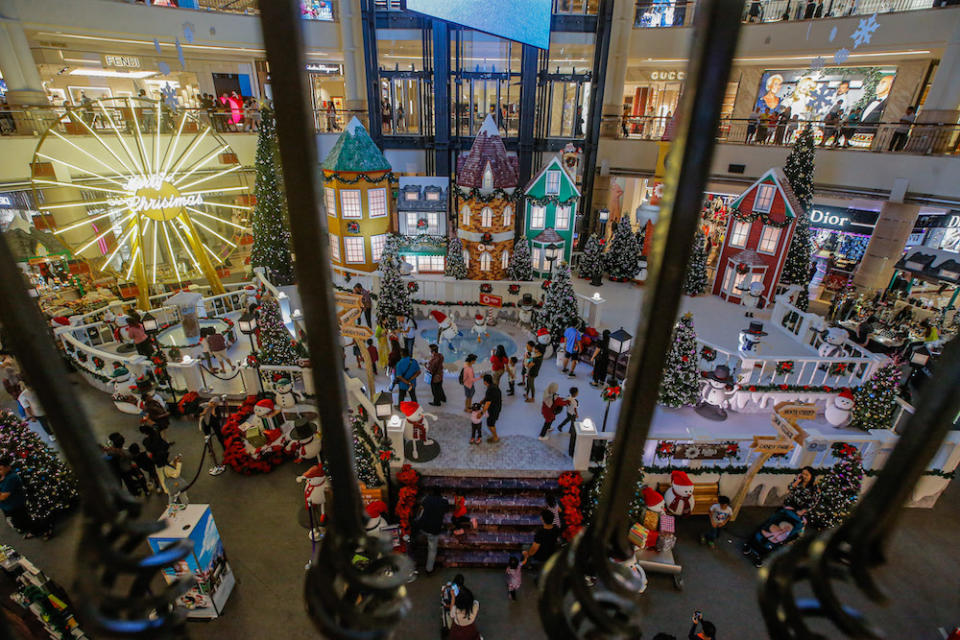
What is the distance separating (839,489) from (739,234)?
30.0 feet

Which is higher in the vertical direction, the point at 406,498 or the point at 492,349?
the point at 492,349

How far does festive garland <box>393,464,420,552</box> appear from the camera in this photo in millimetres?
7211

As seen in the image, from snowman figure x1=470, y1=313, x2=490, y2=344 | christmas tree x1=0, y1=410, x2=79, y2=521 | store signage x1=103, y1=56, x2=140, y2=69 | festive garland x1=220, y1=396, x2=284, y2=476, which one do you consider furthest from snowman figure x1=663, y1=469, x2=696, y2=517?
store signage x1=103, y1=56, x2=140, y2=69

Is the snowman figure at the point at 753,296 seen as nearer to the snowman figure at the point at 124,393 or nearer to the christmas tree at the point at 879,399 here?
the christmas tree at the point at 879,399

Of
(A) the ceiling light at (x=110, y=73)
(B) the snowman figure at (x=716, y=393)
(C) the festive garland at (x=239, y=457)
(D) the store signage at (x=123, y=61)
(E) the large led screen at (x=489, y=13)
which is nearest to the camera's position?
(E) the large led screen at (x=489, y=13)

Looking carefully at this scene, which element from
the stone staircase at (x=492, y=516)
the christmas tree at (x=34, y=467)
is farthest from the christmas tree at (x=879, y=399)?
the christmas tree at (x=34, y=467)

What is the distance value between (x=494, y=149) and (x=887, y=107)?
51.2 ft

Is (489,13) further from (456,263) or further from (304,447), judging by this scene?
(456,263)

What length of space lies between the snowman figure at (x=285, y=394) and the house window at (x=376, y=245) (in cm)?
701

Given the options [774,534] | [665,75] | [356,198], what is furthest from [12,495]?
[665,75]

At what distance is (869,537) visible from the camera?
1.04 meters

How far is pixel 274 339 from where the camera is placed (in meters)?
9.98

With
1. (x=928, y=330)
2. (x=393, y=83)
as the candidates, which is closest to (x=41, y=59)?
(x=393, y=83)

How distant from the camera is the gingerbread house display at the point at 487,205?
13.9 metres
